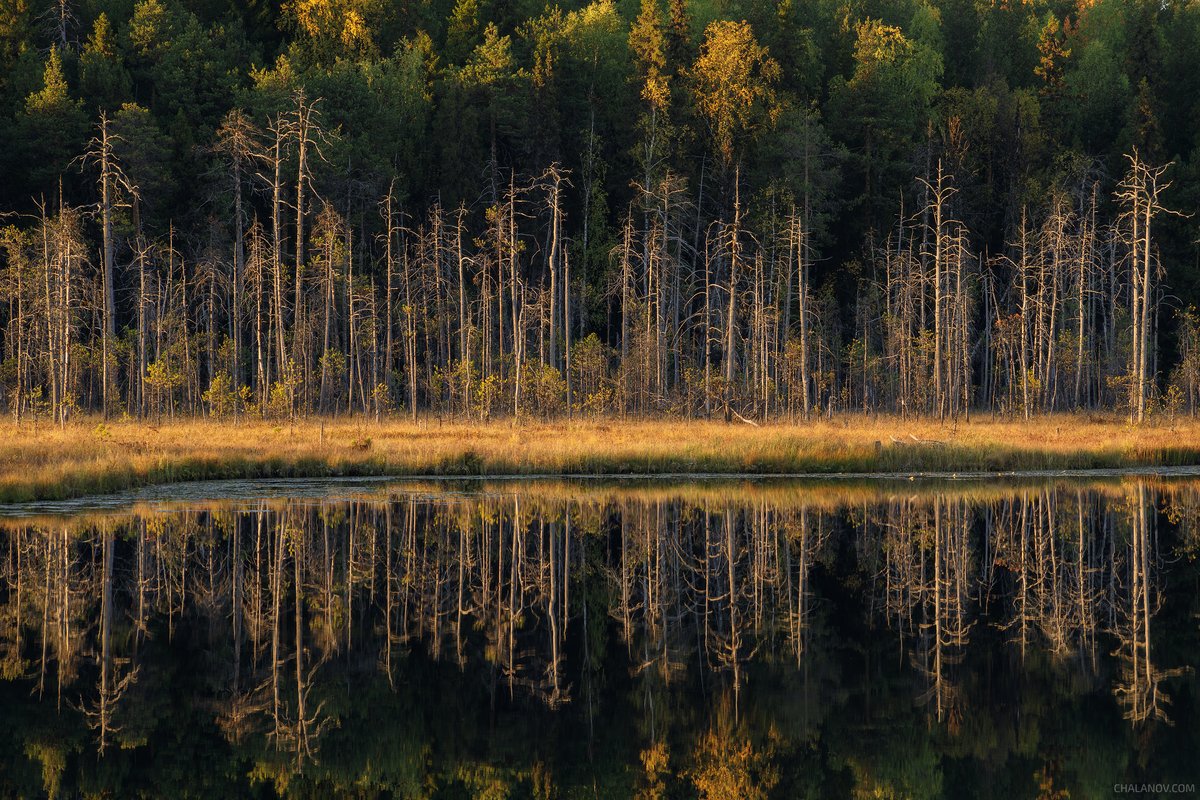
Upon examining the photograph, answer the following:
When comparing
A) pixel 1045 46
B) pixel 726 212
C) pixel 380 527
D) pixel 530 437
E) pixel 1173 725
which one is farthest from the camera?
pixel 1045 46

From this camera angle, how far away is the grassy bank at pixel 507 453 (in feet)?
99.3

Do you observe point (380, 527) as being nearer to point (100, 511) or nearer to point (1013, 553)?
point (100, 511)

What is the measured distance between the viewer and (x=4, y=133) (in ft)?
219

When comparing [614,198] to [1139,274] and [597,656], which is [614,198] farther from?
[597,656]

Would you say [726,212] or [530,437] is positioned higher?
[726,212]

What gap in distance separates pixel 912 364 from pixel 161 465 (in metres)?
44.1

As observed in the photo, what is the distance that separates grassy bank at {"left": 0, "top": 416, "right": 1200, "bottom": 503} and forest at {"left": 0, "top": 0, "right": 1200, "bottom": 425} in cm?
1783

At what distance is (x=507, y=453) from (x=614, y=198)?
46707mm

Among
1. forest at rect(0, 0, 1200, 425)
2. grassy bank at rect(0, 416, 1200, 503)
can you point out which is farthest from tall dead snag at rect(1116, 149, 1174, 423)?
grassy bank at rect(0, 416, 1200, 503)

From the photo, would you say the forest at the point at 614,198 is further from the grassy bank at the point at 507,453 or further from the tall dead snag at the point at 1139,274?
the grassy bank at the point at 507,453

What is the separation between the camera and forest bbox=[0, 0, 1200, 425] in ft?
209

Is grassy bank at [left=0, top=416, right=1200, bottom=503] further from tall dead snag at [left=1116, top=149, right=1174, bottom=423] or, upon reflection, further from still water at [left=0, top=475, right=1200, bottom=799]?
still water at [left=0, top=475, right=1200, bottom=799]

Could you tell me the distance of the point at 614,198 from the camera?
261 ft

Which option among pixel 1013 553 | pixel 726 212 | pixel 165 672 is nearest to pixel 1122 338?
pixel 726 212
